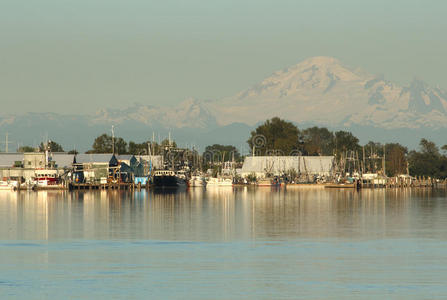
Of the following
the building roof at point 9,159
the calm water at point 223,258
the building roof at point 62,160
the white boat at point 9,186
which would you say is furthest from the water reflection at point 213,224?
the building roof at point 9,159

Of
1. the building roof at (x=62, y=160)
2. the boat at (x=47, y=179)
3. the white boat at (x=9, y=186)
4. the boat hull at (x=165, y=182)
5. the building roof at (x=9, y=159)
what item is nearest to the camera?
the white boat at (x=9, y=186)

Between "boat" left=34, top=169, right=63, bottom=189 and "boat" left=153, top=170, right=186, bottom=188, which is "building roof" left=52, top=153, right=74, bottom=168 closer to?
"boat" left=153, top=170, right=186, bottom=188

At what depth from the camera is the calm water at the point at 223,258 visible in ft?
101

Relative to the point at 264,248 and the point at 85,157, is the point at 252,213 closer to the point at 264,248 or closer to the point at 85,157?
the point at 264,248

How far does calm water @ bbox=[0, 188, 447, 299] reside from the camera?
3071 cm

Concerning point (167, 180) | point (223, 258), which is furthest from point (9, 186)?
point (223, 258)

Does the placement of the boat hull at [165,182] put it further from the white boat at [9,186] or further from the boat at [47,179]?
the white boat at [9,186]

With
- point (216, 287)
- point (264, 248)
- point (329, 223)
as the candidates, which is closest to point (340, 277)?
point (216, 287)

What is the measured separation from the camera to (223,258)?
131ft

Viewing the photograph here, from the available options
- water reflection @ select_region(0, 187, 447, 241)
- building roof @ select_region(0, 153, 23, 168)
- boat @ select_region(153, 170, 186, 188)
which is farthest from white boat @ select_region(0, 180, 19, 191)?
water reflection @ select_region(0, 187, 447, 241)

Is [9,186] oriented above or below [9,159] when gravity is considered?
below

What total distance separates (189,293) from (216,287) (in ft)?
4.96

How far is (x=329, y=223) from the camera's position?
63.4 meters

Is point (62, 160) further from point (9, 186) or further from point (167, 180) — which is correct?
point (9, 186)
